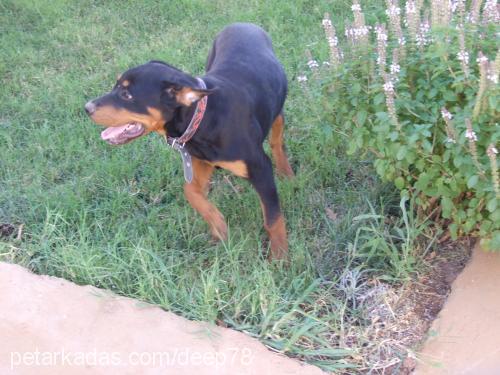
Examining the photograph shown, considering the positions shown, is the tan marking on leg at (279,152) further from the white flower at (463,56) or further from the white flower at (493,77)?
the white flower at (493,77)

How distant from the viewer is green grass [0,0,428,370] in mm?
3295

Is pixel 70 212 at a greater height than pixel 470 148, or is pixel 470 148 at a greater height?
pixel 470 148

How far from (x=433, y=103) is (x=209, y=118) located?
1181 mm

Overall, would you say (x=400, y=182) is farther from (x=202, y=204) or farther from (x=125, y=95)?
(x=125, y=95)

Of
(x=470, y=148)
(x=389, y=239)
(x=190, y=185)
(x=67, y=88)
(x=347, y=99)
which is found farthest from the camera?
(x=67, y=88)

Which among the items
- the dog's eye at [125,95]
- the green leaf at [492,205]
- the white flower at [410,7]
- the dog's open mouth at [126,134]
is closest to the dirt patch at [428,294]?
the green leaf at [492,205]

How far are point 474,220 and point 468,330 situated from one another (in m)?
0.55

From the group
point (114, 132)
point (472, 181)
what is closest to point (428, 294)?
point (472, 181)

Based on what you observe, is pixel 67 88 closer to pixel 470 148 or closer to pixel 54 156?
pixel 54 156

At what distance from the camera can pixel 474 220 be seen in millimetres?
3266

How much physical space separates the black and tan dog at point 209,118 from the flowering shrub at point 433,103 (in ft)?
1.67

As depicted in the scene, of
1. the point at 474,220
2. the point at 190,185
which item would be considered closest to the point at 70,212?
the point at 190,185

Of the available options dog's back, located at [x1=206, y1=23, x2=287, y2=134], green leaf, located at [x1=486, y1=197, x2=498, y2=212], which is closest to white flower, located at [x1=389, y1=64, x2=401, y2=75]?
green leaf, located at [x1=486, y1=197, x2=498, y2=212]

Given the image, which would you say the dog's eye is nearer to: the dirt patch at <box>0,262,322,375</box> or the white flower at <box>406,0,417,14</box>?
the dirt patch at <box>0,262,322,375</box>
